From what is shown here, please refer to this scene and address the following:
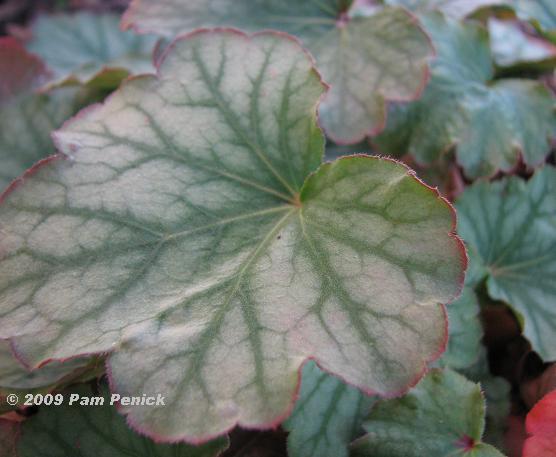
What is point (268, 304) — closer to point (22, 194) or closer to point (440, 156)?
point (22, 194)

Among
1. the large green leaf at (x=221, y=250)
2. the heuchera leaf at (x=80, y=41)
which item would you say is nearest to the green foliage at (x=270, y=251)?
the large green leaf at (x=221, y=250)

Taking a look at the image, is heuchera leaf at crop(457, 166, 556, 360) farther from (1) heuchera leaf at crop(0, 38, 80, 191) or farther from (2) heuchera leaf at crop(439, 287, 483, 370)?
(1) heuchera leaf at crop(0, 38, 80, 191)

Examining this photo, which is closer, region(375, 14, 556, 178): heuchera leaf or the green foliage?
the green foliage

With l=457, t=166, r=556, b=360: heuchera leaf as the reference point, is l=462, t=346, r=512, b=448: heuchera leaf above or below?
below

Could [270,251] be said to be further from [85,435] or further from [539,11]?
[539,11]

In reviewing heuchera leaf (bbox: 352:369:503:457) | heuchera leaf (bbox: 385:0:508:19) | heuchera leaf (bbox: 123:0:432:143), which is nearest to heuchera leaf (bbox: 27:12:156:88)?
heuchera leaf (bbox: 123:0:432:143)

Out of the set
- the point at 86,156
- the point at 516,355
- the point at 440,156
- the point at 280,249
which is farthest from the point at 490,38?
the point at 86,156

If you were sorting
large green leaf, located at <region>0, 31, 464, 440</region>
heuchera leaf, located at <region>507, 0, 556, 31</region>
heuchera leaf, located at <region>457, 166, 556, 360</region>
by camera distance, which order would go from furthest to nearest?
1. heuchera leaf, located at <region>507, 0, 556, 31</region>
2. heuchera leaf, located at <region>457, 166, 556, 360</region>
3. large green leaf, located at <region>0, 31, 464, 440</region>

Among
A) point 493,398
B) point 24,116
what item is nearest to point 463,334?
point 493,398
